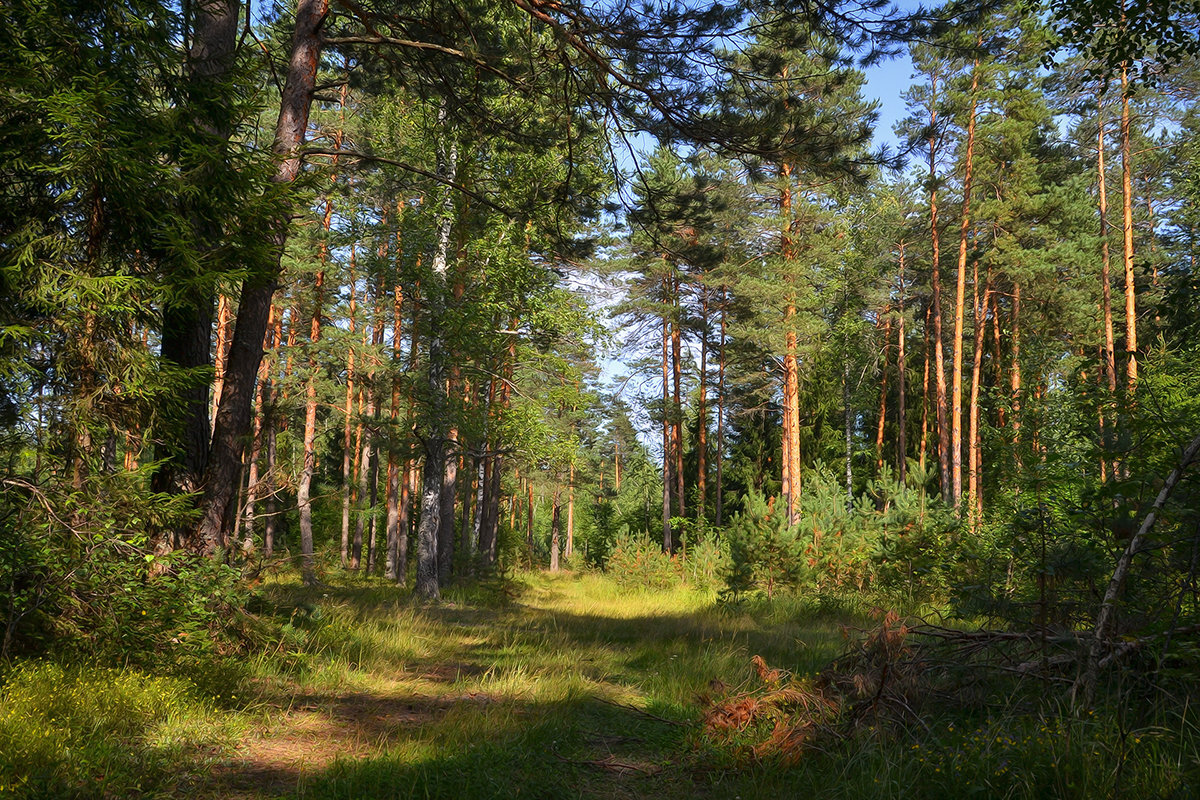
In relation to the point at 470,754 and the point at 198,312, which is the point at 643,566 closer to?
the point at 198,312

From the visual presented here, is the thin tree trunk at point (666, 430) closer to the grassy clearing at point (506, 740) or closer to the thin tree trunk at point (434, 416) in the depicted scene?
the thin tree trunk at point (434, 416)

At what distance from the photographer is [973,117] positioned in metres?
20.3

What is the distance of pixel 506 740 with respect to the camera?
3973 millimetres

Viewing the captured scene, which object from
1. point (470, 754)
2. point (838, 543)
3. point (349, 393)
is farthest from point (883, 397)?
point (470, 754)

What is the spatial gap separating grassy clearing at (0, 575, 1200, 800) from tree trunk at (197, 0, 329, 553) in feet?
4.32

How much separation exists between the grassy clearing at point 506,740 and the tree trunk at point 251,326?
4.32 feet

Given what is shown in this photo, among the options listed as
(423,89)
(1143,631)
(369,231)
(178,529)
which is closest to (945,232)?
(369,231)

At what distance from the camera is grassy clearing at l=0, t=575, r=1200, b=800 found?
10.0 ft

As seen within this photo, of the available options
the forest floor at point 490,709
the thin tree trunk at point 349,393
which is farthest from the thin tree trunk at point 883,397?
the forest floor at point 490,709

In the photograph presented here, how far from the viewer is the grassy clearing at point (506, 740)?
3049 mm

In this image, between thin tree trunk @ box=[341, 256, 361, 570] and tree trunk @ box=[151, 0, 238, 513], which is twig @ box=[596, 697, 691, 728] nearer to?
tree trunk @ box=[151, 0, 238, 513]

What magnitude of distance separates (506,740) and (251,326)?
4.56 m

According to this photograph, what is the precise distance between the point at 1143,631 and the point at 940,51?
499cm

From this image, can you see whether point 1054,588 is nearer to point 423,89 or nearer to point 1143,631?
point 1143,631
